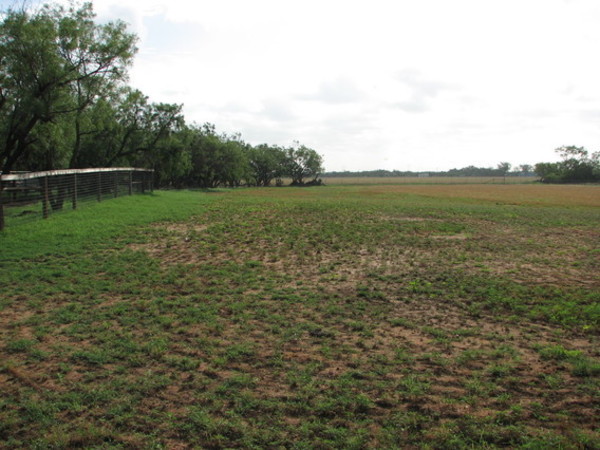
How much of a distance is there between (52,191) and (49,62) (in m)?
5.62

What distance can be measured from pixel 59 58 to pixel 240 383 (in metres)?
18.1

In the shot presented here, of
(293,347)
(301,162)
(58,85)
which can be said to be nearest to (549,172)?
(301,162)

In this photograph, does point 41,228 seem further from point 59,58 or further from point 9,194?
point 59,58

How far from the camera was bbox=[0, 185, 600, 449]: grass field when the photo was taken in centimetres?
363

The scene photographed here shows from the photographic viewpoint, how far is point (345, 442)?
135 inches

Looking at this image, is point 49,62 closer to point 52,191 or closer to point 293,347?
point 52,191

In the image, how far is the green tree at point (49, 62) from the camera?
1670 centimetres

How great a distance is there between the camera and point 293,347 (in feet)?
17.5

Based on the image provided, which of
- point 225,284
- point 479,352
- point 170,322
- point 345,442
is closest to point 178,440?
point 345,442

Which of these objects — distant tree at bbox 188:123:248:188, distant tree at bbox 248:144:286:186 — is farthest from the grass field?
distant tree at bbox 248:144:286:186

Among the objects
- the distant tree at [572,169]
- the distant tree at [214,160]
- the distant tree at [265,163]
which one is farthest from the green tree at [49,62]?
the distant tree at [572,169]

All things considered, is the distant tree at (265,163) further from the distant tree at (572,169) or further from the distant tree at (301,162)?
the distant tree at (572,169)

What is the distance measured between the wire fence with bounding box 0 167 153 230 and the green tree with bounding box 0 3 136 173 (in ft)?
10.5

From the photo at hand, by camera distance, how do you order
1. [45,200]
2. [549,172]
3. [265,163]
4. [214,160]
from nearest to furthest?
1. [45,200]
2. [214,160]
3. [265,163]
4. [549,172]
